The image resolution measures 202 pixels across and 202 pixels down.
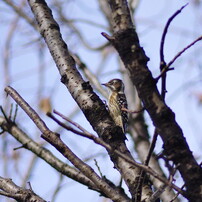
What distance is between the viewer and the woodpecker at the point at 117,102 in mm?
6191

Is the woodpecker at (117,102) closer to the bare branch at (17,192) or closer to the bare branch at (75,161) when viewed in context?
the bare branch at (17,192)

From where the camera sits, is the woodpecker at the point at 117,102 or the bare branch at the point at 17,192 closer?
the bare branch at the point at 17,192

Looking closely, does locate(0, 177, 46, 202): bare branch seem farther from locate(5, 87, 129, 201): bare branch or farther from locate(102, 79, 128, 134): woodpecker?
locate(102, 79, 128, 134): woodpecker

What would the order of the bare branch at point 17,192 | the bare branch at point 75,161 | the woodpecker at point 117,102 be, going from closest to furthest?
A: the bare branch at point 75,161
the bare branch at point 17,192
the woodpecker at point 117,102

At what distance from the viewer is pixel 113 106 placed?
647 cm

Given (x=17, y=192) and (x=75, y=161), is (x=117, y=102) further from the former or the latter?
(x=75, y=161)

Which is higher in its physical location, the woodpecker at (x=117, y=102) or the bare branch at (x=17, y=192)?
the woodpecker at (x=117, y=102)

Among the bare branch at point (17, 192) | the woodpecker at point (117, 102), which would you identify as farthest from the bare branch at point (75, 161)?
the woodpecker at point (117, 102)

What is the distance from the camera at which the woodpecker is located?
6.19m

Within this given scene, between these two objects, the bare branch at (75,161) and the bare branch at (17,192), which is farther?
the bare branch at (17,192)

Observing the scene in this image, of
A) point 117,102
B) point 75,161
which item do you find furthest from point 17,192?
point 117,102

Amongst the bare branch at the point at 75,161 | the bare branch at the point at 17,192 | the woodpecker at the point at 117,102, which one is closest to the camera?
the bare branch at the point at 75,161

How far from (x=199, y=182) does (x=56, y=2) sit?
942 cm

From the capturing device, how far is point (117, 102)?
685cm
